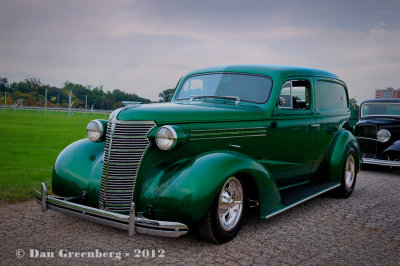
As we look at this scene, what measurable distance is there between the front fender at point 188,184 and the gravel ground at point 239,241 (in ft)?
1.50

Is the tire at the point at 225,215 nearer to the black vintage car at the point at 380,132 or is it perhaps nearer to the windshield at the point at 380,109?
the black vintage car at the point at 380,132

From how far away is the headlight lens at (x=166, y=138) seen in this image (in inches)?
137

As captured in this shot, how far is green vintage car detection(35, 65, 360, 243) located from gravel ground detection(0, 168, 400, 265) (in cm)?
29

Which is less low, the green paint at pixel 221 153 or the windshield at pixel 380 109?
the windshield at pixel 380 109

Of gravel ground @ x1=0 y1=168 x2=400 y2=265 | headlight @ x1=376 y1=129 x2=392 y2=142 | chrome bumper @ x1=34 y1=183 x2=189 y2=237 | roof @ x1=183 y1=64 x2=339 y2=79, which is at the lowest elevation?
gravel ground @ x1=0 y1=168 x2=400 y2=265

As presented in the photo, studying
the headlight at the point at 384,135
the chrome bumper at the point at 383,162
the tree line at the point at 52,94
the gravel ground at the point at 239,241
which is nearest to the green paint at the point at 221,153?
the gravel ground at the point at 239,241

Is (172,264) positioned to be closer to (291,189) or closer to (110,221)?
(110,221)

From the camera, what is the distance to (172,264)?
322 centimetres

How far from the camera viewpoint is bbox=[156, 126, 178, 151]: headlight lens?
11.4 ft

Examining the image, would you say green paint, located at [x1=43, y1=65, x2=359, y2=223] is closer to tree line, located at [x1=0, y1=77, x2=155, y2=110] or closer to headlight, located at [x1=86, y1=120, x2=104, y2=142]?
headlight, located at [x1=86, y1=120, x2=104, y2=142]

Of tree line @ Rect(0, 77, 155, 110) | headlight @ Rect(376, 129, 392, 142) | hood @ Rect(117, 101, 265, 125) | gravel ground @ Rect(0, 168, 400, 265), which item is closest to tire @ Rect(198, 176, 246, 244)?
gravel ground @ Rect(0, 168, 400, 265)

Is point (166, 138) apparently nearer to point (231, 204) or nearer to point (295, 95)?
point (231, 204)

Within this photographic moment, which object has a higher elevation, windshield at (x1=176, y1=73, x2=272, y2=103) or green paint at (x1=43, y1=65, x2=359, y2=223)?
windshield at (x1=176, y1=73, x2=272, y2=103)

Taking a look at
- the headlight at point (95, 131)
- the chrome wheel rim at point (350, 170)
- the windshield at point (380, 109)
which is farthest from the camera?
the windshield at point (380, 109)
